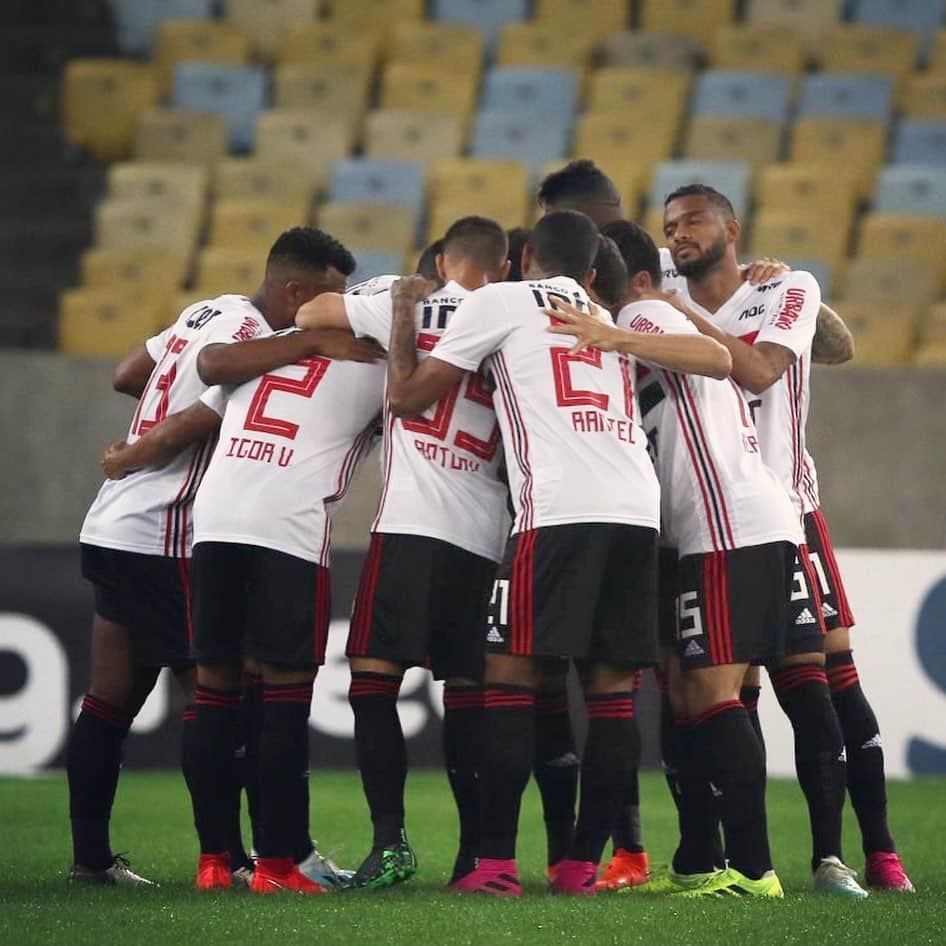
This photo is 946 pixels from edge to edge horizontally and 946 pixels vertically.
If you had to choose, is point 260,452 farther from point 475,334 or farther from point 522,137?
point 522,137

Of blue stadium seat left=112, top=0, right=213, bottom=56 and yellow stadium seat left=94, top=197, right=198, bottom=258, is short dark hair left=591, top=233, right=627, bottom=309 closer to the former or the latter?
yellow stadium seat left=94, top=197, right=198, bottom=258

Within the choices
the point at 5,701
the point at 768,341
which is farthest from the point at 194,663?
the point at 5,701

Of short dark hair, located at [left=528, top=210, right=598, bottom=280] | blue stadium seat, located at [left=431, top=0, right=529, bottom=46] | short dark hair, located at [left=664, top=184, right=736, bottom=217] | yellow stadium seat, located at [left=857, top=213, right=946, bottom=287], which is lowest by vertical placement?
short dark hair, located at [left=528, top=210, right=598, bottom=280]

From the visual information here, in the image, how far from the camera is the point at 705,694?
17.9 ft

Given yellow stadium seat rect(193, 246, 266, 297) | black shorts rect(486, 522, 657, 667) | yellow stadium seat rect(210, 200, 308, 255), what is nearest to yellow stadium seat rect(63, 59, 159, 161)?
yellow stadium seat rect(210, 200, 308, 255)

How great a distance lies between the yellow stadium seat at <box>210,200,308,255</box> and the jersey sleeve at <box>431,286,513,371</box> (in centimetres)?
765

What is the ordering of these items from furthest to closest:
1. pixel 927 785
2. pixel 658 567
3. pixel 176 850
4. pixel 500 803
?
pixel 927 785 < pixel 176 850 < pixel 658 567 < pixel 500 803

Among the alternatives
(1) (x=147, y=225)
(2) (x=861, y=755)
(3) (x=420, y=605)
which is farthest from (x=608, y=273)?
(1) (x=147, y=225)

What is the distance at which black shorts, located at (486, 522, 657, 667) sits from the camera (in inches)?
207

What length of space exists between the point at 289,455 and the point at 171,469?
533 millimetres

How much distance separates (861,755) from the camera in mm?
5855

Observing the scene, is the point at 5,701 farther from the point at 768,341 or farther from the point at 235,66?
the point at 235,66

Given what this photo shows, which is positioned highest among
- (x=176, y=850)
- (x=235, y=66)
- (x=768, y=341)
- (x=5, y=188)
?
(x=235, y=66)

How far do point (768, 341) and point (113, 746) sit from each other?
2.29 metres
